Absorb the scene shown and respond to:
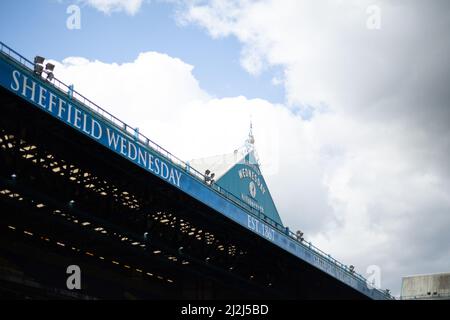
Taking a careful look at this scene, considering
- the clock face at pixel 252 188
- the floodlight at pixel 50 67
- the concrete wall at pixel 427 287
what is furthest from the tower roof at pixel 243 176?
the concrete wall at pixel 427 287

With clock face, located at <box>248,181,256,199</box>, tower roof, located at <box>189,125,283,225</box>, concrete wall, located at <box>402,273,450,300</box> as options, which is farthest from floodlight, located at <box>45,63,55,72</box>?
concrete wall, located at <box>402,273,450,300</box>

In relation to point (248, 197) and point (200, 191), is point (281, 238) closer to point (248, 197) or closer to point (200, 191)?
point (200, 191)

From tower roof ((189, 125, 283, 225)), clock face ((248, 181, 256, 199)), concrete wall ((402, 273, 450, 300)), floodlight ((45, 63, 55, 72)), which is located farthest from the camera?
concrete wall ((402, 273, 450, 300))

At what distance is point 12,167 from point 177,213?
10.8 meters

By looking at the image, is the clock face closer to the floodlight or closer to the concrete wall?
the floodlight

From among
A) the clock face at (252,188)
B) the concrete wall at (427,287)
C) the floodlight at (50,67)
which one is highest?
the clock face at (252,188)

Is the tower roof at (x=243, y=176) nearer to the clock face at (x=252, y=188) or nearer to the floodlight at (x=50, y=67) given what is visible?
the clock face at (x=252, y=188)

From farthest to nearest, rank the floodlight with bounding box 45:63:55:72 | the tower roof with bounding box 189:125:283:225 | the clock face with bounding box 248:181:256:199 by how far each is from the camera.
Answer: the clock face with bounding box 248:181:256:199 < the tower roof with bounding box 189:125:283:225 < the floodlight with bounding box 45:63:55:72

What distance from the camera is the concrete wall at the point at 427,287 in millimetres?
88938

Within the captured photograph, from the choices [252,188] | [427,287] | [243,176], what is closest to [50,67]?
[243,176]

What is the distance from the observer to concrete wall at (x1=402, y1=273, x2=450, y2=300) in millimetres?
88938
